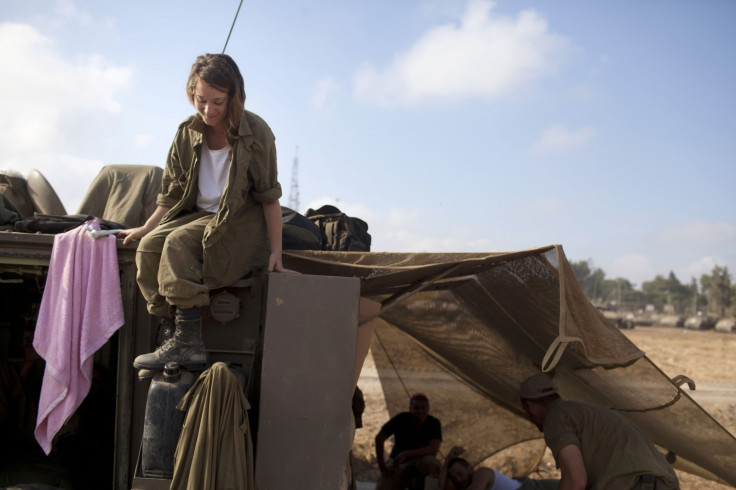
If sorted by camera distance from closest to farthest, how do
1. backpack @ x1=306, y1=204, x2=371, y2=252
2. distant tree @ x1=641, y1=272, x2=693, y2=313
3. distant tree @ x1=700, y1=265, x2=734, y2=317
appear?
1. backpack @ x1=306, y1=204, x2=371, y2=252
2. distant tree @ x1=700, y1=265, x2=734, y2=317
3. distant tree @ x1=641, y1=272, x2=693, y2=313

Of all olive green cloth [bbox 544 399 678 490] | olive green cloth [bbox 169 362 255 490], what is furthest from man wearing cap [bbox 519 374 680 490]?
olive green cloth [bbox 169 362 255 490]

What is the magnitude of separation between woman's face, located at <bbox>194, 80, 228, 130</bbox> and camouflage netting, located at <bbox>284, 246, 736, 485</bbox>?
1.05m

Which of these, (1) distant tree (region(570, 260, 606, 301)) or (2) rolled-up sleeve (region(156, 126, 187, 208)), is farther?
(1) distant tree (region(570, 260, 606, 301))

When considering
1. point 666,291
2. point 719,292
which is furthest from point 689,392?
point 666,291

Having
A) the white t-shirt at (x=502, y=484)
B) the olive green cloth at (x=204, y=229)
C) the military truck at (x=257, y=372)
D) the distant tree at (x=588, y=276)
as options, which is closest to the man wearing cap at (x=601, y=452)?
the white t-shirt at (x=502, y=484)

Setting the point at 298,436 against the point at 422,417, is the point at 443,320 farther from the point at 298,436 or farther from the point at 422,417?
the point at 298,436

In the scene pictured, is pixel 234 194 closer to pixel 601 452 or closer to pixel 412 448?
pixel 601 452

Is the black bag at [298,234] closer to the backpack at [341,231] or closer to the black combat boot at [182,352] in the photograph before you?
the backpack at [341,231]

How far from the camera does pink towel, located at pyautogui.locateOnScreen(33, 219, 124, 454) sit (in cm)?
350

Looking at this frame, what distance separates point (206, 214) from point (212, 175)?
0.74 ft

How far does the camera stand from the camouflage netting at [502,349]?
3988 mm

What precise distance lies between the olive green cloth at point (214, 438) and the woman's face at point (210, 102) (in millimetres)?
1282

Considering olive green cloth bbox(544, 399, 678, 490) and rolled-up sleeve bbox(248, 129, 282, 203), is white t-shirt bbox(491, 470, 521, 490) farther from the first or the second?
rolled-up sleeve bbox(248, 129, 282, 203)

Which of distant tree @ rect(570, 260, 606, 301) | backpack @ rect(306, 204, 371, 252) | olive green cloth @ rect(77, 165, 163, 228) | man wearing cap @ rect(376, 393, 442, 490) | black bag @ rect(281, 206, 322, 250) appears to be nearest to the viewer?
black bag @ rect(281, 206, 322, 250)
